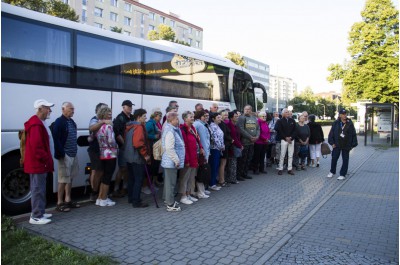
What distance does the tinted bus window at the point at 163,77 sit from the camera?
342 inches

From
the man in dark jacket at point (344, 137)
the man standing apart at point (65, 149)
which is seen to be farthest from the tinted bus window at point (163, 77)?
the man in dark jacket at point (344, 137)

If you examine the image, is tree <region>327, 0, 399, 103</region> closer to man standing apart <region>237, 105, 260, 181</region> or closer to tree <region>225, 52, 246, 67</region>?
tree <region>225, 52, 246, 67</region>

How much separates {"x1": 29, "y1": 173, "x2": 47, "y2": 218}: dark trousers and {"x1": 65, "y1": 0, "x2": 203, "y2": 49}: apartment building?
49596mm

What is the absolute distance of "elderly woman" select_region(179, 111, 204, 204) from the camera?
7.08m

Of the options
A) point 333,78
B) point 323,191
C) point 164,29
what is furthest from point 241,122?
point 164,29

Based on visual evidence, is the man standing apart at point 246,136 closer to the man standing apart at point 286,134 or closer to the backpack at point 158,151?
the man standing apart at point 286,134

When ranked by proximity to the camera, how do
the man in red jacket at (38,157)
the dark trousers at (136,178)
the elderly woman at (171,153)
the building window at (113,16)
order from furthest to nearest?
the building window at (113,16) → the dark trousers at (136,178) → the elderly woman at (171,153) → the man in red jacket at (38,157)

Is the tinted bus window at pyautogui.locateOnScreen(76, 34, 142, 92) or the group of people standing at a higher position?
the tinted bus window at pyautogui.locateOnScreen(76, 34, 142, 92)

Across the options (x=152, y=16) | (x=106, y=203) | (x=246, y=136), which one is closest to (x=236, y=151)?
(x=246, y=136)

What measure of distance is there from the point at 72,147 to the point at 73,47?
2.03m

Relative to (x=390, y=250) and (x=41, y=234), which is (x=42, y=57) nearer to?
(x=41, y=234)

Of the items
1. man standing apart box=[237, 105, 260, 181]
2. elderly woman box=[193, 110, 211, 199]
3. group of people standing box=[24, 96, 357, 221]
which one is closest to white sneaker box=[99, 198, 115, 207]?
group of people standing box=[24, 96, 357, 221]

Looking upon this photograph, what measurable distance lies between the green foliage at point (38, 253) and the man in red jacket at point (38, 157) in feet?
2.60

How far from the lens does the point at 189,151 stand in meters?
7.09
